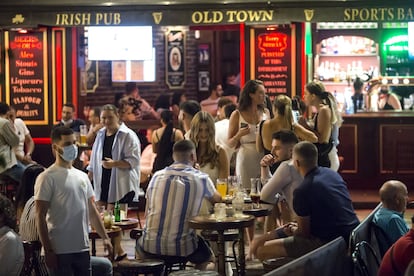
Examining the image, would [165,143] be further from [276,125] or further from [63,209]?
[63,209]

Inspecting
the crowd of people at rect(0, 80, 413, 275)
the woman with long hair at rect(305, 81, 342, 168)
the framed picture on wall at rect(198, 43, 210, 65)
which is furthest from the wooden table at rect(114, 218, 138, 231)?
the framed picture on wall at rect(198, 43, 210, 65)

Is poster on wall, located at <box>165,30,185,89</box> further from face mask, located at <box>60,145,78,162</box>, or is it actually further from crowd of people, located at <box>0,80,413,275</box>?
face mask, located at <box>60,145,78,162</box>

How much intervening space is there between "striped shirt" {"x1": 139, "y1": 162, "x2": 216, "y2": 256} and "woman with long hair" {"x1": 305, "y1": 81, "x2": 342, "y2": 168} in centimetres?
315

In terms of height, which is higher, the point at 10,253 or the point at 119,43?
the point at 119,43

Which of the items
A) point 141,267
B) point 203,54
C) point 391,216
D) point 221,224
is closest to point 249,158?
point 221,224

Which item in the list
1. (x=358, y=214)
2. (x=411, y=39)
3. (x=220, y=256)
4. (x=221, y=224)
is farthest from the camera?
(x=411, y=39)

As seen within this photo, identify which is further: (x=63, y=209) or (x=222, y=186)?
(x=222, y=186)

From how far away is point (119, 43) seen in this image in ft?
51.6

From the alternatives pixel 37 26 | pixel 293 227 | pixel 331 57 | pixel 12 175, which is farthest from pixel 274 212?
pixel 331 57

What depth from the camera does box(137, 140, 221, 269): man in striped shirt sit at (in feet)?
25.4

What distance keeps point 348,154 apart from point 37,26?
4983 millimetres

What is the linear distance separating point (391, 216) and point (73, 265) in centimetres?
232

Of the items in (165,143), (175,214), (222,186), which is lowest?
(175,214)

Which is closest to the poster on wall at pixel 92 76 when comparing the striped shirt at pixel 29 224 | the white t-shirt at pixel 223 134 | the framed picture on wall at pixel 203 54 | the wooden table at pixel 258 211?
the framed picture on wall at pixel 203 54
